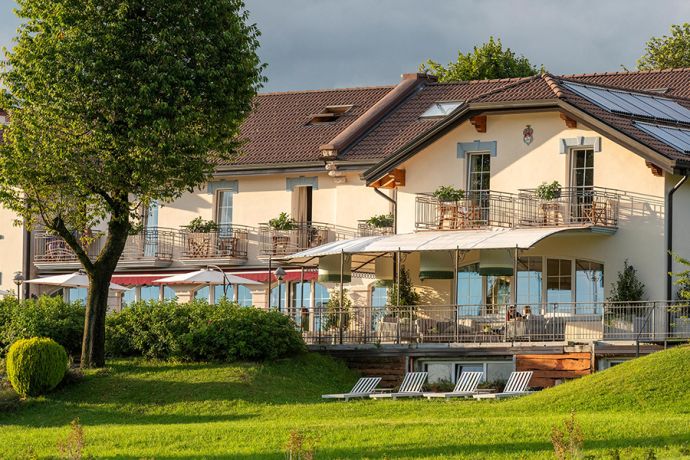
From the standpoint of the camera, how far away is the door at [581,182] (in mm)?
39812

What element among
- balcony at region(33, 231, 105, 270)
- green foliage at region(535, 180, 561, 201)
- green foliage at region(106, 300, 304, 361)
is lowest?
green foliage at region(106, 300, 304, 361)

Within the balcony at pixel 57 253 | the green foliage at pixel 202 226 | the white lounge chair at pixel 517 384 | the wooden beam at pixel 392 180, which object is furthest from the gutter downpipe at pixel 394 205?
the balcony at pixel 57 253

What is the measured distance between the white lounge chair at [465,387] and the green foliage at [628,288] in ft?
14.8

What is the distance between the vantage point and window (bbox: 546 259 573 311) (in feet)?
133

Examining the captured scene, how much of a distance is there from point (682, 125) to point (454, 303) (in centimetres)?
782

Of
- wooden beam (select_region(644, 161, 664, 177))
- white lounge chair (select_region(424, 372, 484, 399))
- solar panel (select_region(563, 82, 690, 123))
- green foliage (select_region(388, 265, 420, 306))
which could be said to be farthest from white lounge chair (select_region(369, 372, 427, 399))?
solar panel (select_region(563, 82, 690, 123))

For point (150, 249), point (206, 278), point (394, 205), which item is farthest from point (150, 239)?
point (394, 205)

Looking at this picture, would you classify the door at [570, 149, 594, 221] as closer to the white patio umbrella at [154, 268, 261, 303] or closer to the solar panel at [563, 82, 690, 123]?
the solar panel at [563, 82, 690, 123]

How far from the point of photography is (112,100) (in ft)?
118

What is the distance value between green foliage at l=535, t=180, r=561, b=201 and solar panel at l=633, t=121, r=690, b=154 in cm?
257

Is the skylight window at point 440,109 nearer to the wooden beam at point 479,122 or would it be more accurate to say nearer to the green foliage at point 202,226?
the wooden beam at point 479,122

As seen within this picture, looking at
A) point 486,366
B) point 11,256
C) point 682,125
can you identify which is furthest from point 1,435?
point 11,256

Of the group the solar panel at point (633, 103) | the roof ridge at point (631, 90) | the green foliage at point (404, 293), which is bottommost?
the green foliage at point (404, 293)

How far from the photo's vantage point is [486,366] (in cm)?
3781
